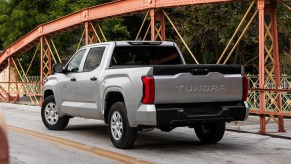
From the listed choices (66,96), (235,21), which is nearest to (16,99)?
(235,21)

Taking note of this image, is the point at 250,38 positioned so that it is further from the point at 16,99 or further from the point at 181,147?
the point at 181,147

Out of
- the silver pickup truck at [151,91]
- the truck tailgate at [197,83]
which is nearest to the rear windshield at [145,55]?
the silver pickup truck at [151,91]

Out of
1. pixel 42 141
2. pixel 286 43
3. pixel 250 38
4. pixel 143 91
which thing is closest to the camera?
pixel 143 91

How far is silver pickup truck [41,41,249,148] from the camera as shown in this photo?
719cm

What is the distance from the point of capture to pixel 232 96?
782 cm

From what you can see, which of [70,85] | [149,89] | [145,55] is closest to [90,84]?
[70,85]

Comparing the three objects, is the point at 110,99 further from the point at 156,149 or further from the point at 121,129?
the point at 156,149

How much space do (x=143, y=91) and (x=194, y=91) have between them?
845 millimetres

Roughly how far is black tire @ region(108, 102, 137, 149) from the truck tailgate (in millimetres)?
819

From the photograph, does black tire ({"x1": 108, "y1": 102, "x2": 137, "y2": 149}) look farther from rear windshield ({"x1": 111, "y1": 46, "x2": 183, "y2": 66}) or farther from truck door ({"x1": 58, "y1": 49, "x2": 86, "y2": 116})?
truck door ({"x1": 58, "y1": 49, "x2": 86, "y2": 116})

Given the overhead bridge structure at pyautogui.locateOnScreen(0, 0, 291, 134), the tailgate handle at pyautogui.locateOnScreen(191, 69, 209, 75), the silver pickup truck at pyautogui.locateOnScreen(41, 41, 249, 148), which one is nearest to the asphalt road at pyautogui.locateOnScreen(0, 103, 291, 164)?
the silver pickup truck at pyautogui.locateOnScreen(41, 41, 249, 148)

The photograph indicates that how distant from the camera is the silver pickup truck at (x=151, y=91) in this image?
7.19m

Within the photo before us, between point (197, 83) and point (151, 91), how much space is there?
84 centimetres

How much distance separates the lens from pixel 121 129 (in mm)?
7875
